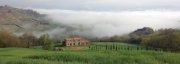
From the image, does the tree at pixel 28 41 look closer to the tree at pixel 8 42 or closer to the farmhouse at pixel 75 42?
the tree at pixel 8 42

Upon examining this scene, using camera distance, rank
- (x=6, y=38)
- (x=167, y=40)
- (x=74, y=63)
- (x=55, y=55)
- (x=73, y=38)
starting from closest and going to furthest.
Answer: (x=74, y=63) → (x=55, y=55) → (x=167, y=40) → (x=6, y=38) → (x=73, y=38)

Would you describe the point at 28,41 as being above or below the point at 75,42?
above

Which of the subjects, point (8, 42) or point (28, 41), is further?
point (28, 41)

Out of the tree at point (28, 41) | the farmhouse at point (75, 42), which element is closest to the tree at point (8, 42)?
the tree at point (28, 41)

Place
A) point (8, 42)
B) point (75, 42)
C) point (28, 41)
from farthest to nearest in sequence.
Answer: point (75, 42), point (28, 41), point (8, 42)

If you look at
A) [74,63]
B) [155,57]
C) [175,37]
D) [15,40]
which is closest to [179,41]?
[175,37]

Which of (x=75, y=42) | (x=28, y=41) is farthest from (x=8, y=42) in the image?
(x=75, y=42)

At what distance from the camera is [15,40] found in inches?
3927

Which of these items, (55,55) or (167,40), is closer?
(55,55)

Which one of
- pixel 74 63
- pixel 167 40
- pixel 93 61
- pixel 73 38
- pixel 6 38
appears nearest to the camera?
pixel 74 63

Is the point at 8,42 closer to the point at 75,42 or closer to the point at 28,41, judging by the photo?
the point at 28,41

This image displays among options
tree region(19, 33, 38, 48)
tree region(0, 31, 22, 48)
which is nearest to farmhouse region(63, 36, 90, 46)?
tree region(19, 33, 38, 48)

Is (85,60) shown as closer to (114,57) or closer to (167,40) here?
(114,57)

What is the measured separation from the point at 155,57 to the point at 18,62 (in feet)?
31.7
